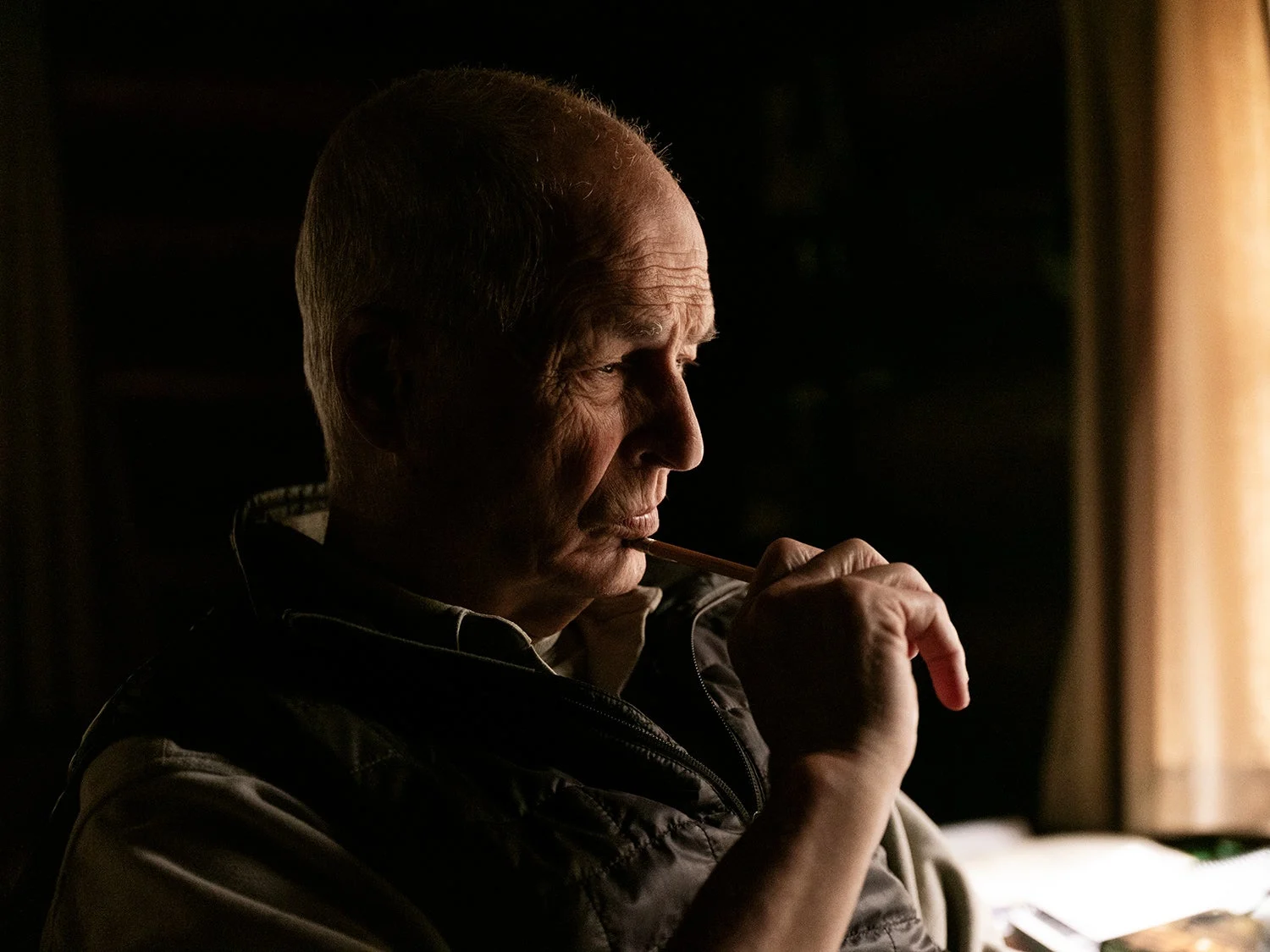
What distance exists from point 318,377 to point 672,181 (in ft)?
1.48

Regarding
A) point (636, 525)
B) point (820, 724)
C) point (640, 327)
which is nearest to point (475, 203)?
point (640, 327)

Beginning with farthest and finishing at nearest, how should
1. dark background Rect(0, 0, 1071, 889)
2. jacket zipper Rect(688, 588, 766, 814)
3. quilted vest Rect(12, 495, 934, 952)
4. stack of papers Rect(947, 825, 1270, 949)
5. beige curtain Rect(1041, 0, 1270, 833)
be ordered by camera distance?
dark background Rect(0, 0, 1071, 889), beige curtain Rect(1041, 0, 1270, 833), stack of papers Rect(947, 825, 1270, 949), jacket zipper Rect(688, 588, 766, 814), quilted vest Rect(12, 495, 934, 952)

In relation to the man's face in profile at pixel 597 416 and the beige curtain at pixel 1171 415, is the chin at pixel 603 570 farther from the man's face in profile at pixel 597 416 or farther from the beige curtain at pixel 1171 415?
the beige curtain at pixel 1171 415

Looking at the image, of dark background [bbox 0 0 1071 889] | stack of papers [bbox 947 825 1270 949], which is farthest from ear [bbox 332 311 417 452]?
dark background [bbox 0 0 1071 889]

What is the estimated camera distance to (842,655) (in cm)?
83

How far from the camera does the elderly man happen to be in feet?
2.59

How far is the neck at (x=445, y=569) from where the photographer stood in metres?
1.05

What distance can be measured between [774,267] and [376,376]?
2033 mm

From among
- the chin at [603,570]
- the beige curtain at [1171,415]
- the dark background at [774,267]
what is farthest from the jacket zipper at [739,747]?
the dark background at [774,267]

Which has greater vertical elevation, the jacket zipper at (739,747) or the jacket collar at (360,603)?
the jacket collar at (360,603)

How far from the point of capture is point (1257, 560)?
5.97 ft

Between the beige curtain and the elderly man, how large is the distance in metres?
1.02

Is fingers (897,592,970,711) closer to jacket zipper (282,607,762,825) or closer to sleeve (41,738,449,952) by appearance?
jacket zipper (282,607,762,825)

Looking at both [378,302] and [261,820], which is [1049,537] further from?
[261,820]
